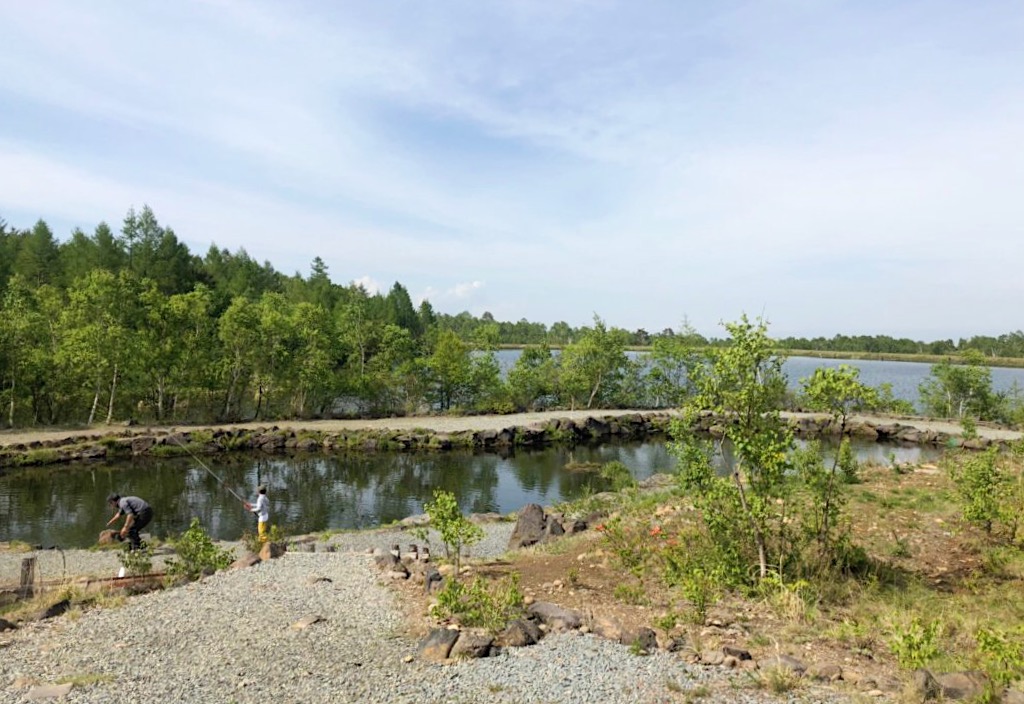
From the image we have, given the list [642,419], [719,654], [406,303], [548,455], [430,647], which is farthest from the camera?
[406,303]

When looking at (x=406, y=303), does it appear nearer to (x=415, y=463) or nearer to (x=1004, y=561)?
(x=415, y=463)

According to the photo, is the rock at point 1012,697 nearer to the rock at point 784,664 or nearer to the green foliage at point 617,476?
the rock at point 784,664

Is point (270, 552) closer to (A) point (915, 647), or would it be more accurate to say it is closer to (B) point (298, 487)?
(A) point (915, 647)

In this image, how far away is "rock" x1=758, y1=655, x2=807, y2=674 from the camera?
233 inches

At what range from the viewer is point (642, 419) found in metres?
36.8

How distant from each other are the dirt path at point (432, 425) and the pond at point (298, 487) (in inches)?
121

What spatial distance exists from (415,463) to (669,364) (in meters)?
21.8

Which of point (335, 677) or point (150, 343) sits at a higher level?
point (150, 343)

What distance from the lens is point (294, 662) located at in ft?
22.0

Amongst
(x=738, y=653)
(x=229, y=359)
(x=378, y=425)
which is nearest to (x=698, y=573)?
(x=738, y=653)

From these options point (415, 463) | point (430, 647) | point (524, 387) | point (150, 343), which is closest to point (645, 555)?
point (430, 647)

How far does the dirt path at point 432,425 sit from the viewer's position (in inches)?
1017

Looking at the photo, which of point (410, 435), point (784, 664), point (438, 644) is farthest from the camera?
point (410, 435)

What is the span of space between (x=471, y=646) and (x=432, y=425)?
1032 inches
